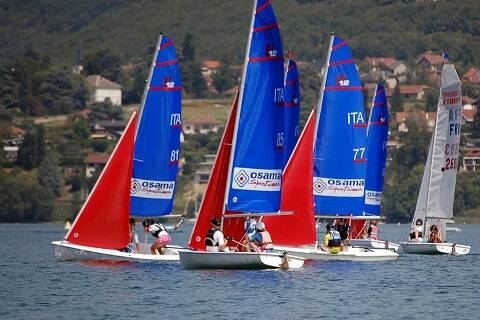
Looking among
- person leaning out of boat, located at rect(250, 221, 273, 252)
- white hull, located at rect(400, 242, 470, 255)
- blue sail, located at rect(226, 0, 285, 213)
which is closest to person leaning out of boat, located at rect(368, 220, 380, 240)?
white hull, located at rect(400, 242, 470, 255)

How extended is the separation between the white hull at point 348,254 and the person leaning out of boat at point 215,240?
331 inches

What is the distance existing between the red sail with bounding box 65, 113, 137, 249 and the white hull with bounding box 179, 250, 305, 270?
271 inches

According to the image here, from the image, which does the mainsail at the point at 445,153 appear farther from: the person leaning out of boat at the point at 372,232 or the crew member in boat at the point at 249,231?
the crew member in boat at the point at 249,231

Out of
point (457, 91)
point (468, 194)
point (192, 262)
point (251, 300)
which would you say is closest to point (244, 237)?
point (192, 262)

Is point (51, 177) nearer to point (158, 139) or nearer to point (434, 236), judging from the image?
point (434, 236)

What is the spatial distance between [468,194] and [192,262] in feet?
440

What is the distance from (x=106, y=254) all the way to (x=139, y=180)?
4316 millimetres

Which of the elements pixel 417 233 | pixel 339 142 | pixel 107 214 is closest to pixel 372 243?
pixel 417 233

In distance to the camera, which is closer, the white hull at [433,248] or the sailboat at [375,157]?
the white hull at [433,248]

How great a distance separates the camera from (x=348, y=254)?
65062 mm

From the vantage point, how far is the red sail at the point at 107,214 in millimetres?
61906

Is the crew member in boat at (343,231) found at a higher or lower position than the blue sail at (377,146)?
lower

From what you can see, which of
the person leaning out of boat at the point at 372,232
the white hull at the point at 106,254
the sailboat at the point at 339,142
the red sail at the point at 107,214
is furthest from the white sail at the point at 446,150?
the red sail at the point at 107,214

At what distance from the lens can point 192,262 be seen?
182 ft
